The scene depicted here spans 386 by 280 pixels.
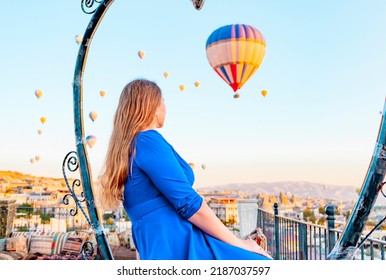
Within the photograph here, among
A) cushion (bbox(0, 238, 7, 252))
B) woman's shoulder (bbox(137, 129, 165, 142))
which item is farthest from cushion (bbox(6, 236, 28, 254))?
woman's shoulder (bbox(137, 129, 165, 142))

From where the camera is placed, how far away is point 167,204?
49.7 inches

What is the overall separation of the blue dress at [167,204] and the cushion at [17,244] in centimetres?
483

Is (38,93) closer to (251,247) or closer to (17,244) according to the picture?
(17,244)

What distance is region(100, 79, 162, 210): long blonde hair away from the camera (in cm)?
129

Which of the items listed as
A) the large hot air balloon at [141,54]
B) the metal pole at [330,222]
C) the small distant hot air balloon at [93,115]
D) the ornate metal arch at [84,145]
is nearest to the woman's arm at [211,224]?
the ornate metal arch at [84,145]

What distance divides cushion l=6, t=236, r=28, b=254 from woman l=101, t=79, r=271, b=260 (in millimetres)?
4779

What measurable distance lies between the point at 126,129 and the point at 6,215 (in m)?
5.48

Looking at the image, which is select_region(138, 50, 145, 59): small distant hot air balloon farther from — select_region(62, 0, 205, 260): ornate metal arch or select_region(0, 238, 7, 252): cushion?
select_region(62, 0, 205, 260): ornate metal arch

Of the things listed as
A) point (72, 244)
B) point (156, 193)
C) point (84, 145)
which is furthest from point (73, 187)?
point (72, 244)
